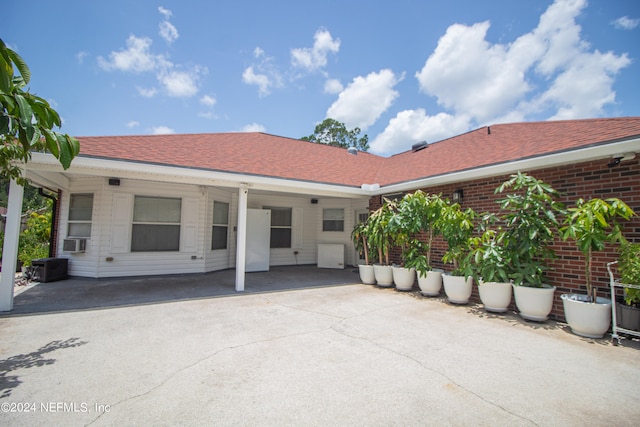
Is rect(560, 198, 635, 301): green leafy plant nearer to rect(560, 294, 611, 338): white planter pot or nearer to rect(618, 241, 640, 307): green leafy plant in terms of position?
rect(618, 241, 640, 307): green leafy plant

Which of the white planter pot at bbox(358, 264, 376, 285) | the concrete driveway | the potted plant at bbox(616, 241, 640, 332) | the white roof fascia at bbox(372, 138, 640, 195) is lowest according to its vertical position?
the concrete driveway

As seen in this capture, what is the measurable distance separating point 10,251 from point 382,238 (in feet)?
23.5

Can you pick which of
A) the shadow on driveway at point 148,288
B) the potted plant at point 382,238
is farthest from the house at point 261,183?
the potted plant at point 382,238

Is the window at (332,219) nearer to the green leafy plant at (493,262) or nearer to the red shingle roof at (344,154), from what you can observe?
the red shingle roof at (344,154)

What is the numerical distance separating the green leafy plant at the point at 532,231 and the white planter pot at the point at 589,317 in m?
0.58

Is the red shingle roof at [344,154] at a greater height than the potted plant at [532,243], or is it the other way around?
the red shingle roof at [344,154]

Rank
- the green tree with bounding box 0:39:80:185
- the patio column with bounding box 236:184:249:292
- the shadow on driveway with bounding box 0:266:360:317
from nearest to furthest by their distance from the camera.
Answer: the green tree with bounding box 0:39:80:185, the shadow on driveway with bounding box 0:266:360:317, the patio column with bounding box 236:184:249:292

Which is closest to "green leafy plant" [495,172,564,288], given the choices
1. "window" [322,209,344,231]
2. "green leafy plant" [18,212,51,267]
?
"window" [322,209,344,231]

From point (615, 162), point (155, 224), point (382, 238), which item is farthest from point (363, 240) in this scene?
point (155, 224)

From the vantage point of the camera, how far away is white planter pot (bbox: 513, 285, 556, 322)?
14.2 ft

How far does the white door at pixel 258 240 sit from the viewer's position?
9.51m

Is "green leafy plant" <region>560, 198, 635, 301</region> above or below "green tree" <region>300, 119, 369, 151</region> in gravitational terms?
below

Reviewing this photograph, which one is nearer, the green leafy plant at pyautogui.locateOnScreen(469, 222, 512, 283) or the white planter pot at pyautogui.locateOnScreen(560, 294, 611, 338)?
the white planter pot at pyautogui.locateOnScreen(560, 294, 611, 338)

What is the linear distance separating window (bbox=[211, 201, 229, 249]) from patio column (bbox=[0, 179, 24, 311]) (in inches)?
180
